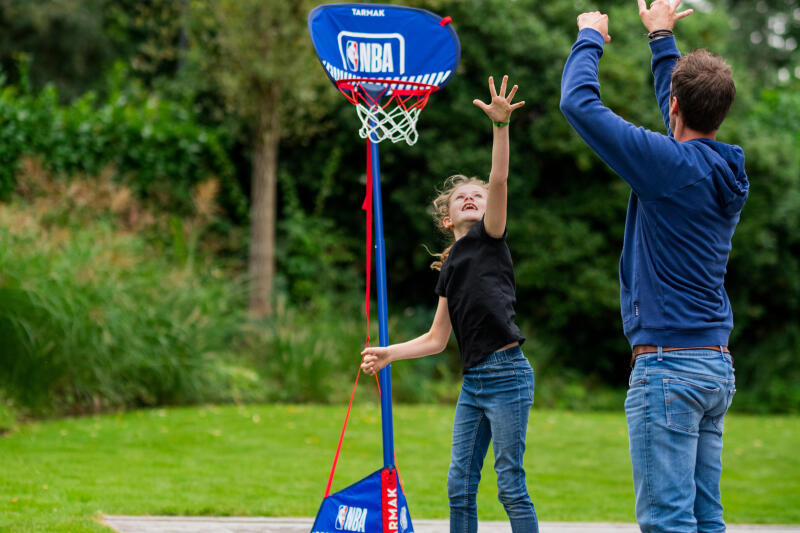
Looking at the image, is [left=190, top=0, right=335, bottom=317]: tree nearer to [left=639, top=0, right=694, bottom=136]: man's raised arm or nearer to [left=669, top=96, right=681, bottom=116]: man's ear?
[left=639, top=0, right=694, bottom=136]: man's raised arm

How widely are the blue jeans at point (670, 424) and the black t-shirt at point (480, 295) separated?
876 mm

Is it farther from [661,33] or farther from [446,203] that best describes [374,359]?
[661,33]

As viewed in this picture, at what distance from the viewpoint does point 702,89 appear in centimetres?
259

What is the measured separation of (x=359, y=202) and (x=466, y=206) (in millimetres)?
9542

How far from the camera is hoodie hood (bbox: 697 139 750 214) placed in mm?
2635

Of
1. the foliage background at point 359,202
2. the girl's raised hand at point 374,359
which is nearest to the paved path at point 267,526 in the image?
the girl's raised hand at point 374,359

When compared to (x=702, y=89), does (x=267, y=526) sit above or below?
below

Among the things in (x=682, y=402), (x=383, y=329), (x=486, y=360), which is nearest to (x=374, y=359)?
(x=383, y=329)

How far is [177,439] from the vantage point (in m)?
7.02

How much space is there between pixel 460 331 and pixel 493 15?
9812mm

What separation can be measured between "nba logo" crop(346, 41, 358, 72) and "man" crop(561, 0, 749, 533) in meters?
1.44

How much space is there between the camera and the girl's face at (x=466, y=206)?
3734mm

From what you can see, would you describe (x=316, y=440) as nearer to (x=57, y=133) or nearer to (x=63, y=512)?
(x=63, y=512)

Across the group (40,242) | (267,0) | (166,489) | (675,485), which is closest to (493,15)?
(267,0)
